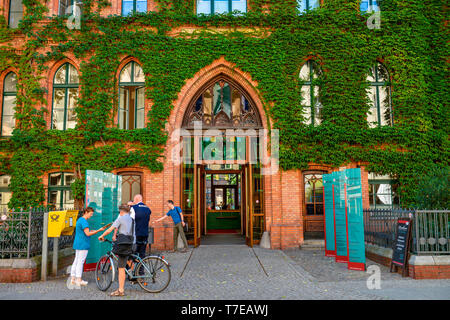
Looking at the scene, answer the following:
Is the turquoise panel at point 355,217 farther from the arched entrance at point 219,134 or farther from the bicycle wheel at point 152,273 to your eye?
the bicycle wheel at point 152,273

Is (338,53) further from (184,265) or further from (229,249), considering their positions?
(184,265)

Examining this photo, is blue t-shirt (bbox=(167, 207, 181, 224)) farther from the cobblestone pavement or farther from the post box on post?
the post box on post

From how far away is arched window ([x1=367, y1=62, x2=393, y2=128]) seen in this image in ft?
45.5

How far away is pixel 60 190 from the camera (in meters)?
13.3

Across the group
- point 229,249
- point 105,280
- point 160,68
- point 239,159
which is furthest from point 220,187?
point 105,280

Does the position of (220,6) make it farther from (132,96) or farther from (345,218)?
(345,218)

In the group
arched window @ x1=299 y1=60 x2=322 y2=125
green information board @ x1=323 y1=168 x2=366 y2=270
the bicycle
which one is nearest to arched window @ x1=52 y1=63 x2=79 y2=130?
the bicycle

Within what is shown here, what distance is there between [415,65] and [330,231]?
7.96m

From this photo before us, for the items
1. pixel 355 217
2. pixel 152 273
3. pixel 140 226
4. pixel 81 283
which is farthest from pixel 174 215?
pixel 355 217

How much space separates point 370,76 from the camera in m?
14.0

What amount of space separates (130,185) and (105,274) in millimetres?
6533

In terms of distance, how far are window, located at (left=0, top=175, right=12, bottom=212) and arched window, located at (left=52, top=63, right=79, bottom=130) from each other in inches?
110
